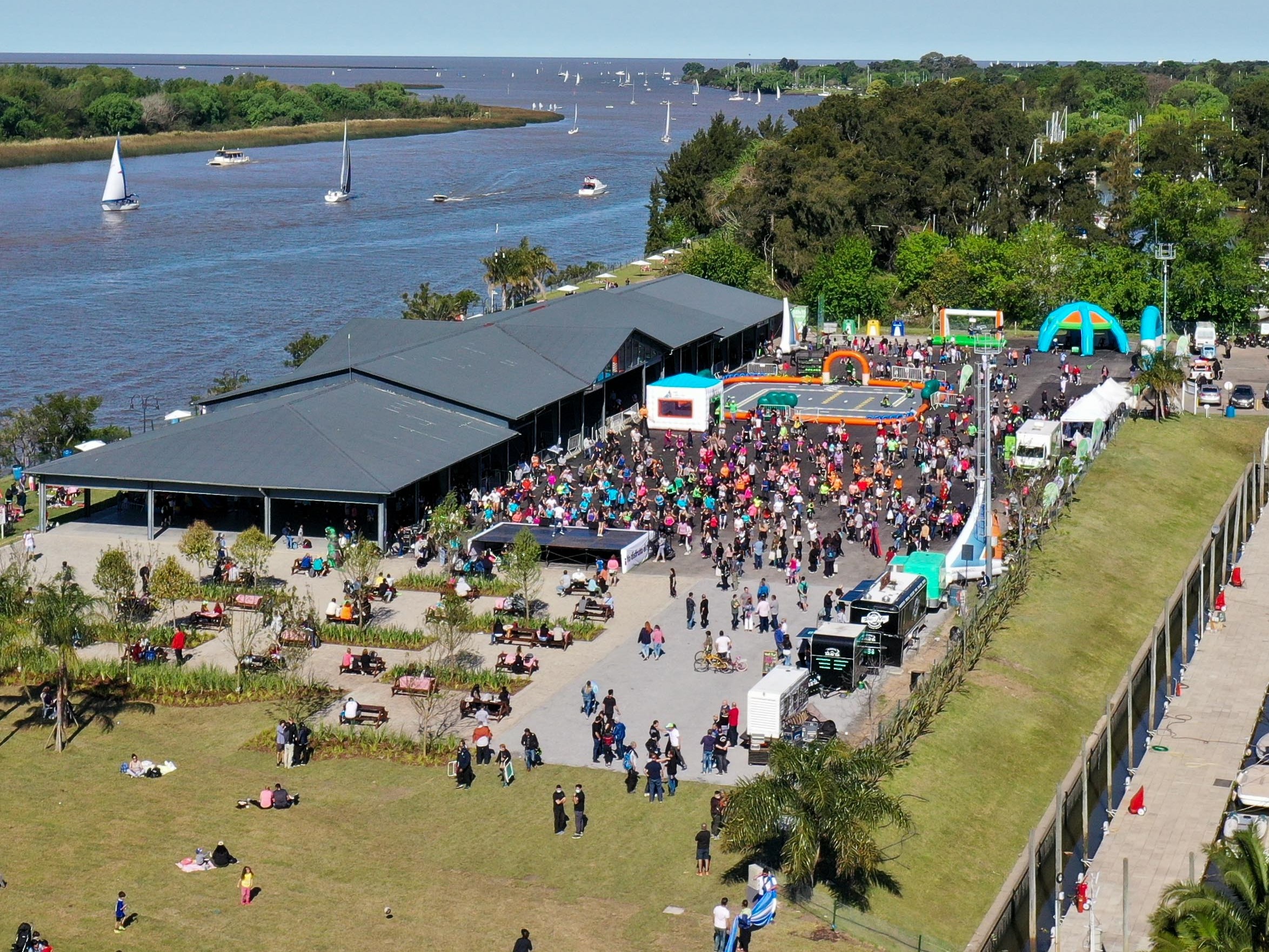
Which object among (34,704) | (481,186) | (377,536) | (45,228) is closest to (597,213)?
(481,186)

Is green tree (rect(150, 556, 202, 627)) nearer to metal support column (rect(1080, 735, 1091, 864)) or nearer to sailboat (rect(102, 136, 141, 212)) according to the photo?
metal support column (rect(1080, 735, 1091, 864))

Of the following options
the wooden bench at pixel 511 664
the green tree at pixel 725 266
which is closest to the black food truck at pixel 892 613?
the wooden bench at pixel 511 664

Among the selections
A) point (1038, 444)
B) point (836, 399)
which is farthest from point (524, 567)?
point (836, 399)

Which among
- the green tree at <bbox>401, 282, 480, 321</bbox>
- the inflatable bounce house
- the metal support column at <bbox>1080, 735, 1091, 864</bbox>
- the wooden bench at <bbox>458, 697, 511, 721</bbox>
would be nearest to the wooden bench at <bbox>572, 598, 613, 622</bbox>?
the wooden bench at <bbox>458, 697, 511, 721</bbox>

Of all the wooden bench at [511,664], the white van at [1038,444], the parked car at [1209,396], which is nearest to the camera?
the wooden bench at [511,664]

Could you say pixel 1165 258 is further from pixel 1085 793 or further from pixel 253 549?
pixel 253 549

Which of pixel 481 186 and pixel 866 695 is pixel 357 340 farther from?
pixel 481 186

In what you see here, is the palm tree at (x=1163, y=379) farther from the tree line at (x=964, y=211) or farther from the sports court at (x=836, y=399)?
the tree line at (x=964, y=211)
